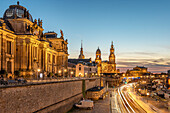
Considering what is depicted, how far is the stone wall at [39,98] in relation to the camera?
72.1ft

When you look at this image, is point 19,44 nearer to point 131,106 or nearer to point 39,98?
point 39,98

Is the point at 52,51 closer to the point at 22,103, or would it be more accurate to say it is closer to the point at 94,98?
the point at 94,98

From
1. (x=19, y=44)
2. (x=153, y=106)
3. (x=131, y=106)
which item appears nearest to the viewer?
(x=19, y=44)

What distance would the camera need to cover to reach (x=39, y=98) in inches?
1147

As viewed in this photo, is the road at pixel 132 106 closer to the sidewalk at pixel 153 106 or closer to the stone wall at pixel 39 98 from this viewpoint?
the sidewalk at pixel 153 106

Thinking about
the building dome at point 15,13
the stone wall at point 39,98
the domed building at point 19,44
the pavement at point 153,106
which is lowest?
the pavement at point 153,106

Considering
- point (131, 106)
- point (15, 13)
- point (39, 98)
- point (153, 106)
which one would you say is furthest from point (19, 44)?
point (153, 106)

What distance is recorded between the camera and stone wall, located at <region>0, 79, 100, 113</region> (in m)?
22.0

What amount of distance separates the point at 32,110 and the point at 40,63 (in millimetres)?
27495

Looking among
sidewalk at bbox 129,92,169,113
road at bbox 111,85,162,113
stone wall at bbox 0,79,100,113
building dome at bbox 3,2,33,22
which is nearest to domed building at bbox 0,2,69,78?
building dome at bbox 3,2,33,22

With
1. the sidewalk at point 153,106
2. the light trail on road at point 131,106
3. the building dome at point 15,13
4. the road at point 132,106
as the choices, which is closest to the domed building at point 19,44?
the building dome at point 15,13

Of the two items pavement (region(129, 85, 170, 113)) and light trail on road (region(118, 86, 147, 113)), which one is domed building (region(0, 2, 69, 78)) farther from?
pavement (region(129, 85, 170, 113))

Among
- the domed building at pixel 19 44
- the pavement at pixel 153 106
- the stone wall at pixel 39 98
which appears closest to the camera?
the stone wall at pixel 39 98

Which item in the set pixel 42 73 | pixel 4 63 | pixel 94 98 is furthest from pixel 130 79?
pixel 4 63
